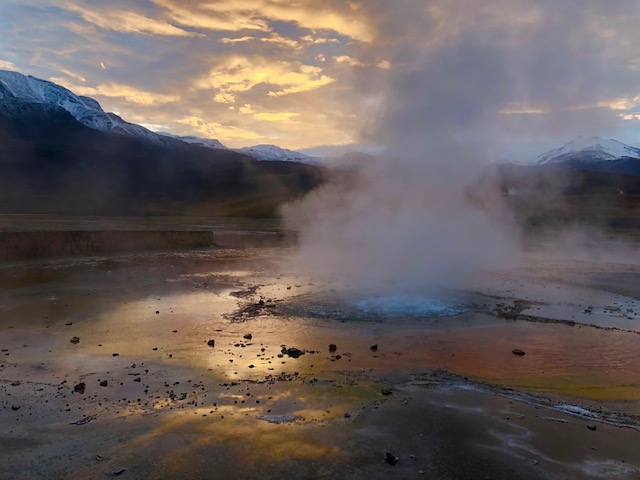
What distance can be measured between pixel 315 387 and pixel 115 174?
85338 mm

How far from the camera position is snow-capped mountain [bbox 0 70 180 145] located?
125 m

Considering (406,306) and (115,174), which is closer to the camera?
(406,306)

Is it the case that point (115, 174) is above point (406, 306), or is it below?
above

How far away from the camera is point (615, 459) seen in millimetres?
4648

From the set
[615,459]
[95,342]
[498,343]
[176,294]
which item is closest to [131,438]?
[95,342]

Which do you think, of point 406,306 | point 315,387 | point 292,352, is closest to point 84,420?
point 315,387

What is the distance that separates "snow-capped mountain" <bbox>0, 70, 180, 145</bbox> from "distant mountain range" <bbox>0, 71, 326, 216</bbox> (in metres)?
2.14

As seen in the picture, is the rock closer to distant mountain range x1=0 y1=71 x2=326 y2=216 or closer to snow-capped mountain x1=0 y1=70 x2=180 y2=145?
distant mountain range x1=0 y1=71 x2=326 y2=216

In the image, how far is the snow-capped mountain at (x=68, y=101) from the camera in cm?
12528

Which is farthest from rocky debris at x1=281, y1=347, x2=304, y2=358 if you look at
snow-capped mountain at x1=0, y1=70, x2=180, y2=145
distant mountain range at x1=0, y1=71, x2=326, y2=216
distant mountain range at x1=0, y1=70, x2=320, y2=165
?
snow-capped mountain at x1=0, y1=70, x2=180, y2=145

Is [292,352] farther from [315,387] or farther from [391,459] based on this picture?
[391,459]

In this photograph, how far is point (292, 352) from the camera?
309 inches

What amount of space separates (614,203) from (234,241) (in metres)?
41.7

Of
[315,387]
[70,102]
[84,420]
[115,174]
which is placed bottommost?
[84,420]
